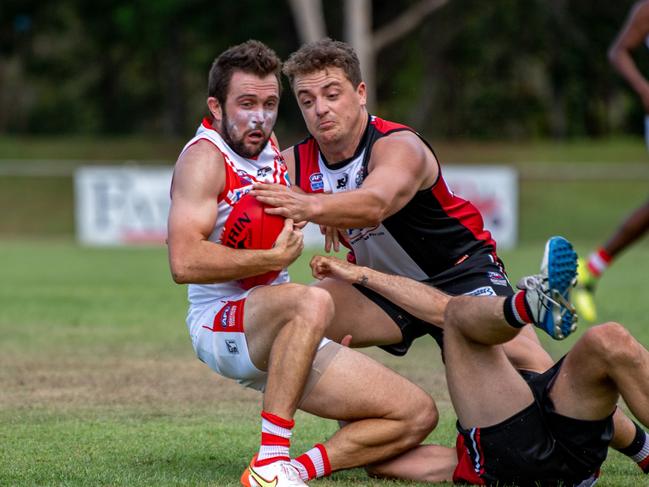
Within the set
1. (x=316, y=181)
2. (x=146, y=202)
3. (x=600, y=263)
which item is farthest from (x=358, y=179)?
(x=146, y=202)

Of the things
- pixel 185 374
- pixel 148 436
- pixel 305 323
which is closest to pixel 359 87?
pixel 305 323

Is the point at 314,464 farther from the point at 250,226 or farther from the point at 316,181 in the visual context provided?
the point at 316,181

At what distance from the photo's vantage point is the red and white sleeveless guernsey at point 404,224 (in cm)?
656

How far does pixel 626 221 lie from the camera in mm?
9305

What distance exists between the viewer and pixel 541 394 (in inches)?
210

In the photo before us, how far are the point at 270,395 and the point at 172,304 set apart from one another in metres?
8.77

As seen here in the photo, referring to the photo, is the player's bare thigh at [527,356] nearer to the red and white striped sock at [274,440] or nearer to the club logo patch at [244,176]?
the red and white striped sock at [274,440]

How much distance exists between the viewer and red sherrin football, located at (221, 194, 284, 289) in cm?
579

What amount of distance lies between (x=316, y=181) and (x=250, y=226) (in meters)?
0.95

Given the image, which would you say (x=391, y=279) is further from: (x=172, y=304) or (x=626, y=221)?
(x=172, y=304)

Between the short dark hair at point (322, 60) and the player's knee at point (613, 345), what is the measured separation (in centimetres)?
212

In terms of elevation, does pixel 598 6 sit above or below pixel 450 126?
above

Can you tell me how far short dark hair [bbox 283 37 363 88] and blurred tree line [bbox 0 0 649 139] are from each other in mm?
27726

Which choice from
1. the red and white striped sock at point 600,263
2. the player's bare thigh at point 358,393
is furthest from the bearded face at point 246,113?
the red and white striped sock at point 600,263
